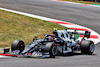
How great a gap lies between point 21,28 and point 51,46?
32.3ft

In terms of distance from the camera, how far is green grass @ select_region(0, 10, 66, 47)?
18139 millimetres

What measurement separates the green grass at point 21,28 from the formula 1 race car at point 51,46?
11.3ft

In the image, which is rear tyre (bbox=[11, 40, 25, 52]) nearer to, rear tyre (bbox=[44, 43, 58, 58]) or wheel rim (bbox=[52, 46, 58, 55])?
rear tyre (bbox=[44, 43, 58, 58])

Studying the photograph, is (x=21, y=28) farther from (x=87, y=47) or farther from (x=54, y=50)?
(x=54, y=50)

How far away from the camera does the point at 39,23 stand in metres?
24.1

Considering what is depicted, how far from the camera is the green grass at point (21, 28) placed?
18139 millimetres

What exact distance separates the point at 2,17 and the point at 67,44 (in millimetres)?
11869

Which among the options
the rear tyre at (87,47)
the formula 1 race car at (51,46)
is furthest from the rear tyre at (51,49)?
the rear tyre at (87,47)

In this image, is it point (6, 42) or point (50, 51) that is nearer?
point (50, 51)

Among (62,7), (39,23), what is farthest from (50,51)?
(62,7)

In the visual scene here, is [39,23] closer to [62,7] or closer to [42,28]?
[42,28]

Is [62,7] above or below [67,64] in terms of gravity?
above

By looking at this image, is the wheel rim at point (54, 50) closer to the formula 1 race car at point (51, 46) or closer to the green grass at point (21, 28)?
the formula 1 race car at point (51, 46)

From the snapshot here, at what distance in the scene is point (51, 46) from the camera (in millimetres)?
11773
